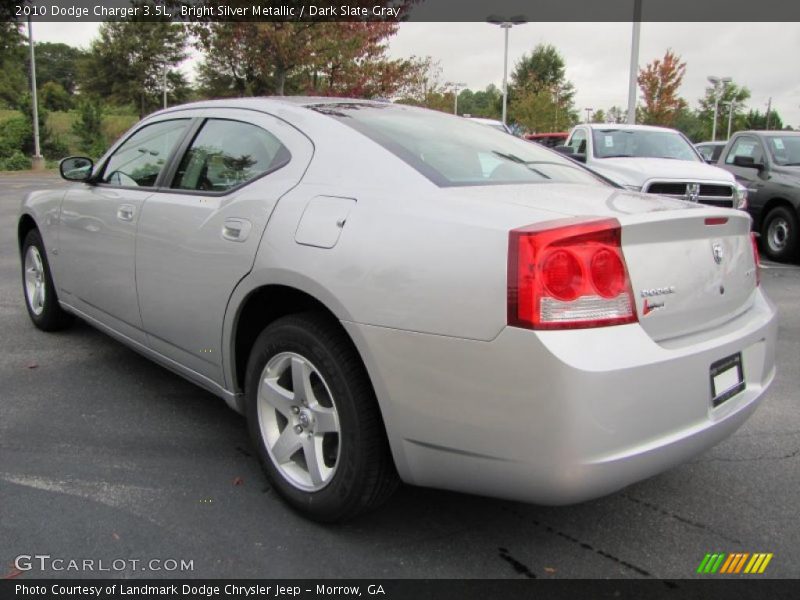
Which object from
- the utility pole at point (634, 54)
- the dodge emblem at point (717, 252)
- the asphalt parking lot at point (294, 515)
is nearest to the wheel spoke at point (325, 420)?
the asphalt parking lot at point (294, 515)

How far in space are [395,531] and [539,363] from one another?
1031 millimetres

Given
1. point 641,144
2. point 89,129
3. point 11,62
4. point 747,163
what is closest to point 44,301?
point 641,144

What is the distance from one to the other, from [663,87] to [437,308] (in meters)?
42.9

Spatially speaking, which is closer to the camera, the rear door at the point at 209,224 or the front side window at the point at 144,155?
the rear door at the point at 209,224

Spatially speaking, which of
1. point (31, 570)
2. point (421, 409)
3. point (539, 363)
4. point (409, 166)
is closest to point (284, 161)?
point (409, 166)

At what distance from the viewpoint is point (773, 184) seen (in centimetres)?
961

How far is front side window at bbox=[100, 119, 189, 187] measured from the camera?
3529 millimetres

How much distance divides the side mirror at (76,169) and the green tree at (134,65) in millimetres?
48112

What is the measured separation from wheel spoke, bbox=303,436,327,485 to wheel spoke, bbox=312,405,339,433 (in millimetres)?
66

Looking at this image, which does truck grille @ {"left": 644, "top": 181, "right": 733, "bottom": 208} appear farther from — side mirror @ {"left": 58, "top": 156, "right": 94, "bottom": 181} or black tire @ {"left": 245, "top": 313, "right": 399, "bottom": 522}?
black tire @ {"left": 245, "top": 313, "right": 399, "bottom": 522}

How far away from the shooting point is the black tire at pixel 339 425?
2311 millimetres

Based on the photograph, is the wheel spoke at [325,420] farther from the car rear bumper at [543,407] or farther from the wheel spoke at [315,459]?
the car rear bumper at [543,407]

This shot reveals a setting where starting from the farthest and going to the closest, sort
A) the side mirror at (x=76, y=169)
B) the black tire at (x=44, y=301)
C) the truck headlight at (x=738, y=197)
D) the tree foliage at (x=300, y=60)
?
the tree foliage at (x=300, y=60)
the truck headlight at (x=738, y=197)
the black tire at (x=44, y=301)
the side mirror at (x=76, y=169)
